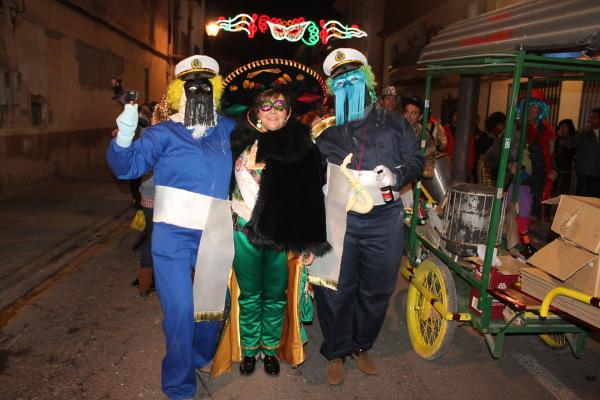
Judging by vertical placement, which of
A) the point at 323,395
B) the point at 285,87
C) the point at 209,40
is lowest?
the point at 323,395

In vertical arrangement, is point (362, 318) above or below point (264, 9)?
below

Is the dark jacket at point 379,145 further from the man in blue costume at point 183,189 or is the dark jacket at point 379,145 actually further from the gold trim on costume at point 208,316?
the gold trim on costume at point 208,316

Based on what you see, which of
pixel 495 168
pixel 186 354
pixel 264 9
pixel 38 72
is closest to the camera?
pixel 186 354

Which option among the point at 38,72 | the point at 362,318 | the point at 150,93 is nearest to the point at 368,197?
the point at 362,318

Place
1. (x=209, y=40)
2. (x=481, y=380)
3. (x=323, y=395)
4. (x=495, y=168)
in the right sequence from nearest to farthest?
(x=323, y=395) → (x=481, y=380) → (x=495, y=168) → (x=209, y=40)

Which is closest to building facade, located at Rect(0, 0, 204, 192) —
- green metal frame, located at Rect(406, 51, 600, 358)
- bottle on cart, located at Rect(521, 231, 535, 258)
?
green metal frame, located at Rect(406, 51, 600, 358)

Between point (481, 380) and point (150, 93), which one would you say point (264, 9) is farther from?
point (481, 380)

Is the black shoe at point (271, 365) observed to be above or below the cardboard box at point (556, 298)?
below

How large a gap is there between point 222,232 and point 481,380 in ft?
7.10

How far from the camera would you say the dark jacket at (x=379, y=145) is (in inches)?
129

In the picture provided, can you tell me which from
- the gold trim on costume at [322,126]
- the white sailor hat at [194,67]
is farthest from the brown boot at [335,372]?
the white sailor hat at [194,67]

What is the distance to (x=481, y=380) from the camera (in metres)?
3.53

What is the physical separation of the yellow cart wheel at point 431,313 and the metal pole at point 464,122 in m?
4.32

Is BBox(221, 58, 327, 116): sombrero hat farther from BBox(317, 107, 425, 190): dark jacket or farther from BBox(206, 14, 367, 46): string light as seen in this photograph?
BBox(206, 14, 367, 46): string light
